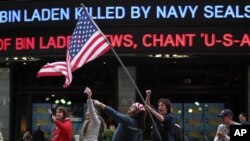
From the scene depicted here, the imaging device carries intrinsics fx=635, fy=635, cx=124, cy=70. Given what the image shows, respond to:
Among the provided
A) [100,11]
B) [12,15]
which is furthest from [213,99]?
[12,15]

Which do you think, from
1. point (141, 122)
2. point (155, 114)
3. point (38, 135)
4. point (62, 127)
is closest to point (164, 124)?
point (155, 114)

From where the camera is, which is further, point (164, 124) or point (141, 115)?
point (141, 115)

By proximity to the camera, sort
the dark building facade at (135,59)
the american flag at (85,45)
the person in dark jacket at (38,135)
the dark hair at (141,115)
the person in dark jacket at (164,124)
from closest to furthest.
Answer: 1. the person in dark jacket at (164,124)
2. the dark hair at (141,115)
3. the american flag at (85,45)
4. the dark building facade at (135,59)
5. the person in dark jacket at (38,135)

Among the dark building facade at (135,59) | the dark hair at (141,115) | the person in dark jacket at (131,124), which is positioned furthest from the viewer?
the dark building facade at (135,59)

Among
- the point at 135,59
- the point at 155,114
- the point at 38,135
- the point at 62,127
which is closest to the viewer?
the point at 155,114

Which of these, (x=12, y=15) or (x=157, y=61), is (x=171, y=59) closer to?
(x=157, y=61)

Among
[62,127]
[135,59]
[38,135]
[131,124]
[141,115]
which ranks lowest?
[38,135]

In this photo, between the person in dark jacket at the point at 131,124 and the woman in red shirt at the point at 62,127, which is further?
the woman in red shirt at the point at 62,127

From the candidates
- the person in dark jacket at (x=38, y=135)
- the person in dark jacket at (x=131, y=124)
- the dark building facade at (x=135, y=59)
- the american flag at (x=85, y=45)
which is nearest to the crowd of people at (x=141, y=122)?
the person in dark jacket at (x=131, y=124)

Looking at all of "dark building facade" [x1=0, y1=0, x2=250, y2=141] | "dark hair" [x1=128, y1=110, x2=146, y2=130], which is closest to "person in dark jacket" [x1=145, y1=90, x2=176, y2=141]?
"dark hair" [x1=128, y1=110, x2=146, y2=130]

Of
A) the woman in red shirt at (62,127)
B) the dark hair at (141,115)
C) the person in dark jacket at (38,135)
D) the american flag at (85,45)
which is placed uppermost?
the american flag at (85,45)

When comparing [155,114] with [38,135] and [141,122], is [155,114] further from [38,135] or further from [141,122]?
[38,135]

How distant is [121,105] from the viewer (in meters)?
19.5

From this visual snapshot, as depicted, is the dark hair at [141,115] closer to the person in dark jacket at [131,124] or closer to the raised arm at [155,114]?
the person in dark jacket at [131,124]
